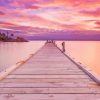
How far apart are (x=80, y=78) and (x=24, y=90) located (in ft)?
6.11

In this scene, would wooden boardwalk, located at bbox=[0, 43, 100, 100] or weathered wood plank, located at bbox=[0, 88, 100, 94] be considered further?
weathered wood plank, located at bbox=[0, 88, 100, 94]

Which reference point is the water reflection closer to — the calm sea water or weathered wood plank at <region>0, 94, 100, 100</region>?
the calm sea water

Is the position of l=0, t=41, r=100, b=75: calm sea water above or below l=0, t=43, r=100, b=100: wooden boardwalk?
below

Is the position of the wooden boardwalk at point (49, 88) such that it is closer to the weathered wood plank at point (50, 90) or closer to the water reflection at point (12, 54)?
the weathered wood plank at point (50, 90)

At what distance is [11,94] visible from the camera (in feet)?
15.8

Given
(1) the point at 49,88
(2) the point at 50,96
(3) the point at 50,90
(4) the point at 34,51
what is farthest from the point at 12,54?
(2) the point at 50,96

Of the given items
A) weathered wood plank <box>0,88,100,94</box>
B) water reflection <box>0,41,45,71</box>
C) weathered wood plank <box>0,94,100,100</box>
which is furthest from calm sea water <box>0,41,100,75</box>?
weathered wood plank <box>0,94,100,100</box>

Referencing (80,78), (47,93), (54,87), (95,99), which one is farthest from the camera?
(80,78)

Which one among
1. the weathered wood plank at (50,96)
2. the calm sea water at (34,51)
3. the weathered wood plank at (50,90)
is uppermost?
the weathered wood plank at (50,90)

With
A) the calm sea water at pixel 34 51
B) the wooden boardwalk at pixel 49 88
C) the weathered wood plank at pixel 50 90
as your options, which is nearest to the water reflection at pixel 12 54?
the calm sea water at pixel 34 51

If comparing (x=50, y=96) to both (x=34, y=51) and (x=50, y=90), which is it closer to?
(x=50, y=90)

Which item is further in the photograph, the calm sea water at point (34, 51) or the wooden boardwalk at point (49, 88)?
the calm sea water at point (34, 51)

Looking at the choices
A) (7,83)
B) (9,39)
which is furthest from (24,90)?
(9,39)

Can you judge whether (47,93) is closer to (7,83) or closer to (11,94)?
(11,94)
